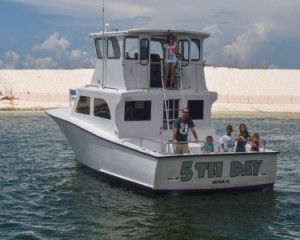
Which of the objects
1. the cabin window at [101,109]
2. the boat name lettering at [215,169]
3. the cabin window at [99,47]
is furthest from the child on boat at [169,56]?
the boat name lettering at [215,169]

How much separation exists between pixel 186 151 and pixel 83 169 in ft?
17.6

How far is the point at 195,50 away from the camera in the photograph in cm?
1579

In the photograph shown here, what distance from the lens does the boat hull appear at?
12.5 m

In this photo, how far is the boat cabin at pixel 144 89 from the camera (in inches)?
583

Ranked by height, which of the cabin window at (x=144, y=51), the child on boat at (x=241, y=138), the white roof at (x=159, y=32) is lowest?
the child on boat at (x=241, y=138)

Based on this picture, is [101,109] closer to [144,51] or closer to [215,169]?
[144,51]

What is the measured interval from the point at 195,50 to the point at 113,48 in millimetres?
2641

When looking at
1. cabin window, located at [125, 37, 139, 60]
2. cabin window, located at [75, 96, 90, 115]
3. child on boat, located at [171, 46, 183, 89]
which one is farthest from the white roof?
cabin window, located at [75, 96, 90, 115]

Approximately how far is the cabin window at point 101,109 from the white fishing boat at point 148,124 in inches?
1.2

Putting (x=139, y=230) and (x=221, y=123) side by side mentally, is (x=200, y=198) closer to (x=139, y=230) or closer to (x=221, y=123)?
(x=139, y=230)

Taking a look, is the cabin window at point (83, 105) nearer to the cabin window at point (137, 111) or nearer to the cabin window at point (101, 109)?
the cabin window at point (101, 109)

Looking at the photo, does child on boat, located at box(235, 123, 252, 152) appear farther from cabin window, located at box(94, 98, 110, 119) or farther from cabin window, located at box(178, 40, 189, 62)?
cabin window, located at box(94, 98, 110, 119)

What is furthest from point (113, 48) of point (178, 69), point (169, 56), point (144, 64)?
point (178, 69)

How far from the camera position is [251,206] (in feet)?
42.4
